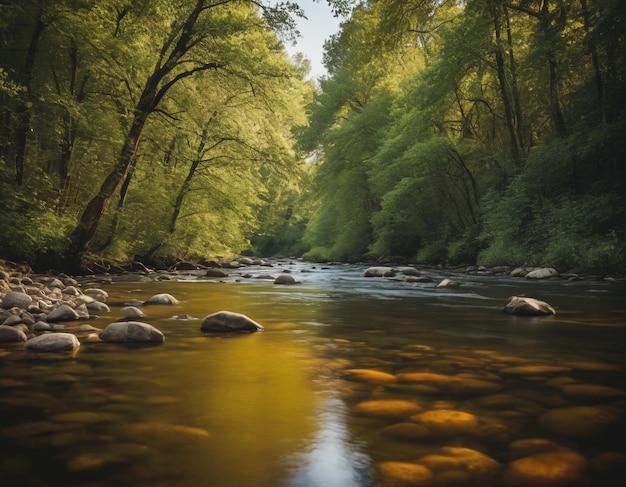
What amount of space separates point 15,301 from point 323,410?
4163 millimetres

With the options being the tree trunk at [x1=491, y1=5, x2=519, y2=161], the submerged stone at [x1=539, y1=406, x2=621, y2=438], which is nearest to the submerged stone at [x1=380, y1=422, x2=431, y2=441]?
the submerged stone at [x1=539, y1=406, x2=621, y2=438]

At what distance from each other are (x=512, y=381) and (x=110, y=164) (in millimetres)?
12167

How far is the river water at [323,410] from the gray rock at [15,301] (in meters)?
1.02

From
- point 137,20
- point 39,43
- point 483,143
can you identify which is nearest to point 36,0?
point 39,43

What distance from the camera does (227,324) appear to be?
469cm

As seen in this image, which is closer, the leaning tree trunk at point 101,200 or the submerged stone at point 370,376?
the submerged stone at point 370,376

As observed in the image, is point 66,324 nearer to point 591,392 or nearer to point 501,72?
point 591,392

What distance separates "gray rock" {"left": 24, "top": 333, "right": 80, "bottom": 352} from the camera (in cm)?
352

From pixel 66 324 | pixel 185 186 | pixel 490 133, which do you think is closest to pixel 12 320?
pixel 66 324

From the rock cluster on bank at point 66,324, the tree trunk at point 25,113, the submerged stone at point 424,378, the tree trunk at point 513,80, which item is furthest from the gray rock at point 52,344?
the tree trunk at point 513,80

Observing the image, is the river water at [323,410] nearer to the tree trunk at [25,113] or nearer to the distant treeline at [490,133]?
the tree trunk at [25,113]

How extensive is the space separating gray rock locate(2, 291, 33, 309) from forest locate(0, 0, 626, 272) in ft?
12.9

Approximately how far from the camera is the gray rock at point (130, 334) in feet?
13.0

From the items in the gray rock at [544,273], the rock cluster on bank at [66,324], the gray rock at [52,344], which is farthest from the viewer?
the gray rock at [544,273]
